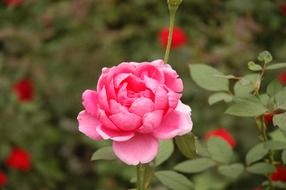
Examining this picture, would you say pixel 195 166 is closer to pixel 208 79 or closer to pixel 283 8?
pixel 208 79

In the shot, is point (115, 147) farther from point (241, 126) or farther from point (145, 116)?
point (241, 126)

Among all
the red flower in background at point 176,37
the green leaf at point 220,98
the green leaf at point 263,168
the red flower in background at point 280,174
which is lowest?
the red flower in background at point 280,174

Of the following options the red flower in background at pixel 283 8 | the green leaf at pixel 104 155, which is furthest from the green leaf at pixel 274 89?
the red flower in background at pixel 283 8

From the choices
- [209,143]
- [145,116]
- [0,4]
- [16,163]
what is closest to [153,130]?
[145,116]

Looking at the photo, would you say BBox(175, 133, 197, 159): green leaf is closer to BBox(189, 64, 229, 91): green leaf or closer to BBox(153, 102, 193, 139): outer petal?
BBox(153, 102, 193, 139): outer petal

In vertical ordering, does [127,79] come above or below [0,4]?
below

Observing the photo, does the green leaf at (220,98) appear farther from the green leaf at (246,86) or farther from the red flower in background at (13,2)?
the red flower in background at (13,2)

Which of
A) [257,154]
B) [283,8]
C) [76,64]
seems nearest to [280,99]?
[257,154]
